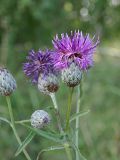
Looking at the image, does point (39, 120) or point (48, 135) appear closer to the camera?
point (48, 135)

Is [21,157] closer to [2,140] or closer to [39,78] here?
[2,140]

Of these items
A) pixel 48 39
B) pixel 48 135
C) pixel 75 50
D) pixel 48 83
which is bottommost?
pixel 48 135

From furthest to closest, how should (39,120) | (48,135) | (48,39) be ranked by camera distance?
(48,39)
(39,120)
(48,135)

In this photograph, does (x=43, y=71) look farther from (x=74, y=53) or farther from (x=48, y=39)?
(x=48, y=39)

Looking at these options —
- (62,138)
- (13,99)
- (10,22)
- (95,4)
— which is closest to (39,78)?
(62,138)

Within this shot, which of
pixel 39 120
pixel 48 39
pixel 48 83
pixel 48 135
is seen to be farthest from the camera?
pixel 48 39

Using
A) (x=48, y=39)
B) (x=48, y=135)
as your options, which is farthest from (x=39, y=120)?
(x=48, y=39)

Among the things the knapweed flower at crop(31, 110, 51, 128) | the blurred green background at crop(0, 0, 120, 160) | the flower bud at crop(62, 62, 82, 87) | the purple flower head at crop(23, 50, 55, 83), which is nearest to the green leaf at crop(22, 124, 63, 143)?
the knapweed flower at crop(31, 110, 51, 128)

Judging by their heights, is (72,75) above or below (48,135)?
above
